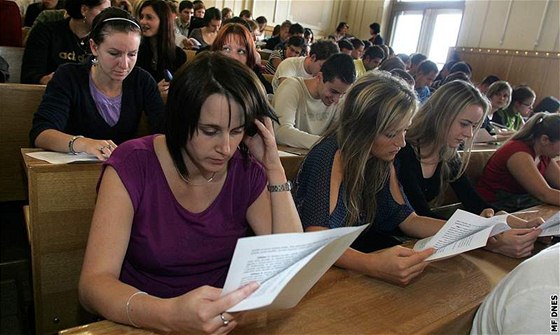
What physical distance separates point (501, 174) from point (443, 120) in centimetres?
88

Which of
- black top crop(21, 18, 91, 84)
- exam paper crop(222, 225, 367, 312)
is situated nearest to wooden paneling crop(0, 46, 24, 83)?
black top crop(21, 18, 91, 84)

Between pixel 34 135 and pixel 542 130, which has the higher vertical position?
pixel 542 130

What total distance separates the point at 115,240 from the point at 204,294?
35cm

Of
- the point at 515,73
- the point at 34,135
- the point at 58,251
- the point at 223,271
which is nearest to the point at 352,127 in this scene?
the point at 223,271

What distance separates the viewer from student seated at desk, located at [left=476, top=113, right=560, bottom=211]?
2.50 meters

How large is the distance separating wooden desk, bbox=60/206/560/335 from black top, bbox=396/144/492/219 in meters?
0.67

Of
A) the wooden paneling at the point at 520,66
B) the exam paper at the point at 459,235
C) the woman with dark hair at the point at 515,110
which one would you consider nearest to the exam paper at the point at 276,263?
the exam paper at the point at 459,235

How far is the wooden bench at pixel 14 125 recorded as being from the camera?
206 centimetres

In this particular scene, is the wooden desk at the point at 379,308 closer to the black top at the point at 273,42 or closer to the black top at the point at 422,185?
the black top at the point at 422,185

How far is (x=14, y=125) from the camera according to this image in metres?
2.13

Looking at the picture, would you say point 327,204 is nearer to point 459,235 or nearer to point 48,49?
point 459,235

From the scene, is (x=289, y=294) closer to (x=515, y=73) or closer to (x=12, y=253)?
(x=12, y=253)

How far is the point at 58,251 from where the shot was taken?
1503mm

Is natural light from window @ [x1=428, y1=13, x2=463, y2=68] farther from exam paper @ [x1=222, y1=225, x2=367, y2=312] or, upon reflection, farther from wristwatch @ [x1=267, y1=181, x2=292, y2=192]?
exam paper @ [x1=222, y1=225, x2=367, y2=312]
